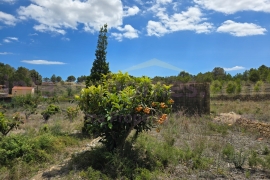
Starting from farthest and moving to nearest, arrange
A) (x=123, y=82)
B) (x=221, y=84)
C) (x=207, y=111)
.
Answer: (x=221, y=84) → (x=207, y=111) → (x=123, y=82)

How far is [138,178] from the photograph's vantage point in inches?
120

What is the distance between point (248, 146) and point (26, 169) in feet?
15.1

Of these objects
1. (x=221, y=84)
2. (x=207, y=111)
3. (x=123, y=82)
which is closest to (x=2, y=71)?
(x=221, y=84)

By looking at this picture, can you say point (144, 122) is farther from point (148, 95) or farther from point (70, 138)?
point (70, 138)

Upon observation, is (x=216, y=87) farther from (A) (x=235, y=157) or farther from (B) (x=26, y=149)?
(B) (x=26, y=149)

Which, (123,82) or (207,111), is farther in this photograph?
(207,111)

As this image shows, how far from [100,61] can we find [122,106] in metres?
3.84

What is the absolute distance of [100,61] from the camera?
7.09m

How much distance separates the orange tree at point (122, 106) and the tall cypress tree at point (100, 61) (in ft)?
9.40

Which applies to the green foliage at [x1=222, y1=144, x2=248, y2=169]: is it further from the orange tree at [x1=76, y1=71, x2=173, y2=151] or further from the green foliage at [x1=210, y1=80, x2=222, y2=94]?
the green foliage at [x1=210, y1=80, x2=222, y2=94]

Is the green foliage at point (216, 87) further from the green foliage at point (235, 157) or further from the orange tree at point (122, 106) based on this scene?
the orange tree at point (122, 106)

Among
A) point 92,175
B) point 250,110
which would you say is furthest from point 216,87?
point 92,175

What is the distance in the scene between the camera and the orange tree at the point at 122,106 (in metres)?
3.57

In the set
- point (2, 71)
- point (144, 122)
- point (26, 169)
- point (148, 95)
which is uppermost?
point (2, 71)
